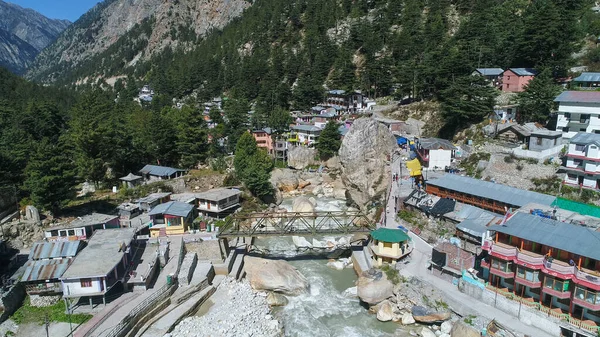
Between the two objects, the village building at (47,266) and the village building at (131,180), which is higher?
the village building at (131,180)

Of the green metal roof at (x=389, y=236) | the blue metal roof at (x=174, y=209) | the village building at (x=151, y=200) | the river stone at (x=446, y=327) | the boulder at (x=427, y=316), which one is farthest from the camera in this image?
the village building at (x=151, y=200)

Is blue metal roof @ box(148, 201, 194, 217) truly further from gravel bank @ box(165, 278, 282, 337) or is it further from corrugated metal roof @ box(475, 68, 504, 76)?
corrugated metal roof @ box(475, 68, 504, 76)

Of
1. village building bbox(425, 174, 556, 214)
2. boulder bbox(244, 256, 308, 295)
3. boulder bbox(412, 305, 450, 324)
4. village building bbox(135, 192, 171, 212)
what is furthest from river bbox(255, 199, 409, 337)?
village building bbox(135, 192, 171, 212)

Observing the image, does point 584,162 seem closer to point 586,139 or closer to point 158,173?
point 586,139

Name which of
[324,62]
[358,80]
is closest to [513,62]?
[358,80]

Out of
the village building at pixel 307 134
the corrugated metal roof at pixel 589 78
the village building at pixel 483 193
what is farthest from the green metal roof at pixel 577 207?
the village building at pixel 307 134

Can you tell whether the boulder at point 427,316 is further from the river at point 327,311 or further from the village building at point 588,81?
the village building at point 588,81

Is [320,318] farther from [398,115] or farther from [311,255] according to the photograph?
[398,115]
